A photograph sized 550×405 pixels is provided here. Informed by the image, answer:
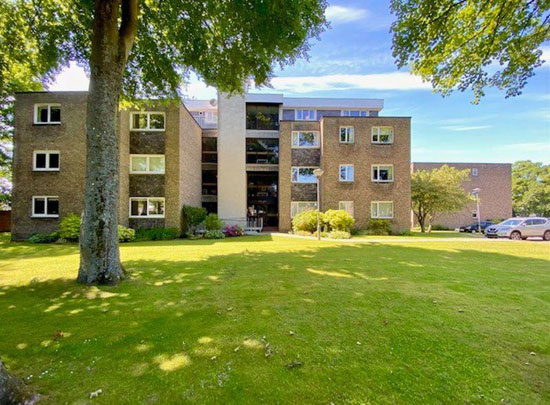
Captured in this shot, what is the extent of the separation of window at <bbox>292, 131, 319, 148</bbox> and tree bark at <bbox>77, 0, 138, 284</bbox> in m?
17.3

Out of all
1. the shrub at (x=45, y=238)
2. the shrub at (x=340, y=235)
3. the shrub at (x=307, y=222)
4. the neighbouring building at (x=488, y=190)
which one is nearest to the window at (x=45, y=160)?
the shrub at (x=45, y=238)

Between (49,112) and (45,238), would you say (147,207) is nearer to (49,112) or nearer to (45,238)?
(45,238)

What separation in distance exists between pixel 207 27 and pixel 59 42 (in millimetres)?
6263

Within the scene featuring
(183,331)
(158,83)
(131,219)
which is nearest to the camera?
(183,331)

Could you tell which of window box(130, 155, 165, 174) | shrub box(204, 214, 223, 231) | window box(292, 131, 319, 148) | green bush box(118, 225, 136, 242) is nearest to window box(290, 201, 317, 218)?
window box(292, 131, 319, 148)

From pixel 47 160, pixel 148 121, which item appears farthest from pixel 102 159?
pixel 47 160

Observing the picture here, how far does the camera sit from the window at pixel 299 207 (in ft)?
73.8

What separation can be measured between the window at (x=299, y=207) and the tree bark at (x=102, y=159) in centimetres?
1686

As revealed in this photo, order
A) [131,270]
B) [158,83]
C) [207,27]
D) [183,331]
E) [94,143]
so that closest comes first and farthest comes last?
[183,331], [94,143], [131,270], [207,27], [158,83]

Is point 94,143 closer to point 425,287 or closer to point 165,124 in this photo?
point 425,287

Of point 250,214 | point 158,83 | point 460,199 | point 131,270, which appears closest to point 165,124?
point 158,83

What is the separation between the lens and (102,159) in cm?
636

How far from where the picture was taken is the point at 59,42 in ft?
34.9

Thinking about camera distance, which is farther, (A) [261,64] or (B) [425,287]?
(A) [261,64]
